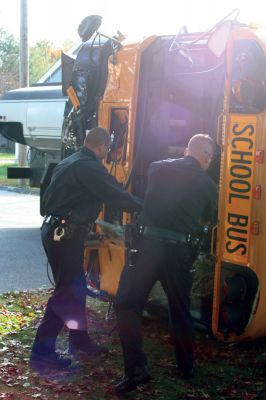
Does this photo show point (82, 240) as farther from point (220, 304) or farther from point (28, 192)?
point (28, 192)

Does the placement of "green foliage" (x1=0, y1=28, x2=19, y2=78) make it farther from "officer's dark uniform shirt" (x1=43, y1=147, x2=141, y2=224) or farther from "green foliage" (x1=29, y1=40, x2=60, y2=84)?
"officer's dark uniform shirt" (x1=43, y1=147, x2=141, y2=224)

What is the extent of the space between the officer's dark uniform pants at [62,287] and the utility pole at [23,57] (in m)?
12.5

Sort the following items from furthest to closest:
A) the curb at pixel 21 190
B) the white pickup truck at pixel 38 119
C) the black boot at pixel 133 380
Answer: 1. the curb at pixel 21 190
2. the white pickup truck at pixel 38 119
3. the black boot at pixel 133 380

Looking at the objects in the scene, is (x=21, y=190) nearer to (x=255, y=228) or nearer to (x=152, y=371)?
(x=152, y=371)

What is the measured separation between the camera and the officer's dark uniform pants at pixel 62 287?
5227 mm

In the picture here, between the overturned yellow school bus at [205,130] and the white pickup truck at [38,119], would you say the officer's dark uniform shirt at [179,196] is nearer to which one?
the overturned yellow school bus at [205,130]

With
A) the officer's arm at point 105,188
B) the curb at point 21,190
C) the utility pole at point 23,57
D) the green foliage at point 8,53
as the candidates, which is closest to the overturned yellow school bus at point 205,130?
the officer's arm at point 105,188

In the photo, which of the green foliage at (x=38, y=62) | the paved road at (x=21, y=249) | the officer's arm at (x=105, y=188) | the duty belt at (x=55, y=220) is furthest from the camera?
the green foliage at (x=38, y=62)

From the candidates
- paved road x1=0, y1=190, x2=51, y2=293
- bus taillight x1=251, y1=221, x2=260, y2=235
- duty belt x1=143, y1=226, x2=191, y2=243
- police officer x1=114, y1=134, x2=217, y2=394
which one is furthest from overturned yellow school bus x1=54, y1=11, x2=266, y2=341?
paved road x1=0, y1=190, x2=51, y2=293

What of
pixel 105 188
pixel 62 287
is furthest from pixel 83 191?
pixel 62 287

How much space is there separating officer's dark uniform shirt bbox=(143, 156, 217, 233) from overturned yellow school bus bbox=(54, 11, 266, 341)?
0.28 metres

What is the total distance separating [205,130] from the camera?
19.9 feet

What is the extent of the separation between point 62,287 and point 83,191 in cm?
79

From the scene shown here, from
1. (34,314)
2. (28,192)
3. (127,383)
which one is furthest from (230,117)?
(28,192)
